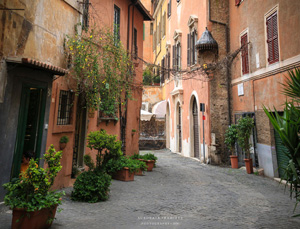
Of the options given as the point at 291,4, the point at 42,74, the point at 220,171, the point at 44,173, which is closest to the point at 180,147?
the point at 220,171

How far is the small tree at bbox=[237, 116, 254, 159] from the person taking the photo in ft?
31.9

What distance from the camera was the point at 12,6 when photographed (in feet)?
15.8

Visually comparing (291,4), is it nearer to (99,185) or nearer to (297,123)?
(297,123)

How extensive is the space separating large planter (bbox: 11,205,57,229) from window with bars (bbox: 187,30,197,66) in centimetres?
1223

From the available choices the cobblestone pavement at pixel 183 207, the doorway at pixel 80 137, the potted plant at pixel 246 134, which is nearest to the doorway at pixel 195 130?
the potted plant at pixel 246 134

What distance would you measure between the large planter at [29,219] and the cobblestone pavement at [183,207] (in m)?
0.31

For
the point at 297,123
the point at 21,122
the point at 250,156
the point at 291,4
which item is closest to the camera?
the point at 297,123

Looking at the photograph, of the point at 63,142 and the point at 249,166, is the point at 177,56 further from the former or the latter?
the point at 63,142

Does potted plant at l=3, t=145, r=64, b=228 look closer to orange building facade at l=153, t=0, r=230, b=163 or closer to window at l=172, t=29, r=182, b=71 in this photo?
orange building facade at l=153, t=0, r=230, b=163

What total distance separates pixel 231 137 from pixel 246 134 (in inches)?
50.4

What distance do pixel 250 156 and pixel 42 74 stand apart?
9313mm

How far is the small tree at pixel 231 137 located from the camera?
10.9 metres

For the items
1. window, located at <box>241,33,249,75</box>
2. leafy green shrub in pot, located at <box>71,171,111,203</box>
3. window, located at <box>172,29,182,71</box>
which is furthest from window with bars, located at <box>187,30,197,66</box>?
leafy green shrub in pot, located at <box>71,171,111,203</box>

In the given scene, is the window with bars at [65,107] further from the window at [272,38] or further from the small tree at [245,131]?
the window at [272,38]
